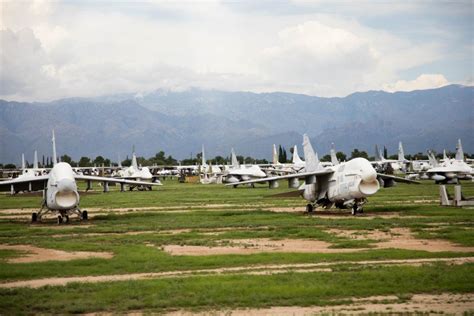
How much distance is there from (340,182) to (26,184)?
17.8m

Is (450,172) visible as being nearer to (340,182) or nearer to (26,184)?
(340,182)

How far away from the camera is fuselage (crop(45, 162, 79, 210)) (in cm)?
4253

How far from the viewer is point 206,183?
137000 mm

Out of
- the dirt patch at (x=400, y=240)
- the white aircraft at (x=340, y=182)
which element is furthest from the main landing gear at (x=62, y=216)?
the dirt patch at (x=400, y=240)

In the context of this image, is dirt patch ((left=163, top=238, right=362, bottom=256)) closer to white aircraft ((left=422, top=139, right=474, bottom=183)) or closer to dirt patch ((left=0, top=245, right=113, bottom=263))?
dirt patch ((left=0, top=245, right=113, bottom=263))

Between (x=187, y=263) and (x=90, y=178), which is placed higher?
(x=90, y=178)

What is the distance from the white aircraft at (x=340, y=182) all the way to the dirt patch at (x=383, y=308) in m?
26.3

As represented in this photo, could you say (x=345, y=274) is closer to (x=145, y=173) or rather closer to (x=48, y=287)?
(x=48, y=287)

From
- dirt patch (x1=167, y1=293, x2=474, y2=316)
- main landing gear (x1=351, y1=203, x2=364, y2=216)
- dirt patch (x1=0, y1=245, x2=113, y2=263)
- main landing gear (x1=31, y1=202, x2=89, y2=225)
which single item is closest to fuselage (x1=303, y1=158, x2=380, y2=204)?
main landing gear (x1=351, y1=203, x2=364, y2=216)

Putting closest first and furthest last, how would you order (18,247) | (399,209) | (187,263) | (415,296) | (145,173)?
(415,296), (187,263), (18,247), (399,209), (145,173)

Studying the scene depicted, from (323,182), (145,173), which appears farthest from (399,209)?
(145,173)

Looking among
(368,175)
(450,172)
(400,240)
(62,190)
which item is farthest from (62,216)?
(450,172)

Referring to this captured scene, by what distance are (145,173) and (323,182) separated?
6909 cm

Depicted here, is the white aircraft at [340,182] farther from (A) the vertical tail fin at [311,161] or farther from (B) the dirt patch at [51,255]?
(B) the dirt patch at [51,255]
